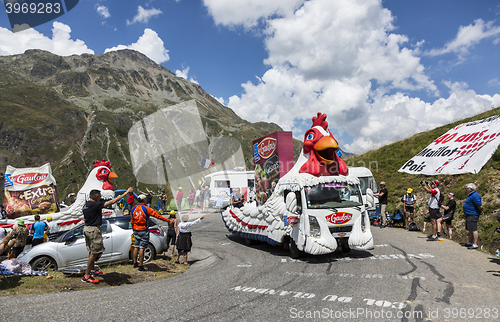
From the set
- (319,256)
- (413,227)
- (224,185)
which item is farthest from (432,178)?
(224,185)

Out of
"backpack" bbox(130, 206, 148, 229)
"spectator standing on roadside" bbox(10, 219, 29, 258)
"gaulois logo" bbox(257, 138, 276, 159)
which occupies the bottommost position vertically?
"spectator standing on roadside" bbox(10, 219, 29, 258)

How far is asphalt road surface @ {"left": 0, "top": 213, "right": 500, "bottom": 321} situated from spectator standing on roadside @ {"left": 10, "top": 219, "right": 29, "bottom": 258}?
16.6ft

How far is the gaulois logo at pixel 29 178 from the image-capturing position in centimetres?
1102

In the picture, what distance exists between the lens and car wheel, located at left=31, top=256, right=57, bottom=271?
24.4ft

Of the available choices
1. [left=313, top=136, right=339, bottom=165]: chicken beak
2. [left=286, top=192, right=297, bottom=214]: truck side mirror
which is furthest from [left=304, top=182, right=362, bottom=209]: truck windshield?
[left=313, top=136, right=339, bottom=165]: chicken beak

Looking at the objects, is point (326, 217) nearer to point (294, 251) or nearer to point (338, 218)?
point (338, 218)

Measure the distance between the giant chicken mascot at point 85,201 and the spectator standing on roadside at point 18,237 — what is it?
1349mm

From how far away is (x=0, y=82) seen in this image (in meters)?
147

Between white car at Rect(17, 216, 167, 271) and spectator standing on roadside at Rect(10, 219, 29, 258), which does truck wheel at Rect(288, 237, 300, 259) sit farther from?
spectator standing on roadside at Rect(10, 219, 29, 258)

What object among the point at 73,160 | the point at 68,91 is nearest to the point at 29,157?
the point at 73,160

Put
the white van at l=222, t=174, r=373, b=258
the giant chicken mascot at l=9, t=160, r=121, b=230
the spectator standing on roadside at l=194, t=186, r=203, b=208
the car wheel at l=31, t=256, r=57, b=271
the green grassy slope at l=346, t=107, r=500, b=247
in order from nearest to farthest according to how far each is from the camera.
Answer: the car wheel at l=31, t=256, r=57, b=271
the white van at l=222, t=174, r=373, b=258
the green grassy slope at l=346, t=107, r=500, b=247
the giant chicken mascot at l=9, t=160, r=121, b=230
the spectator standing on roadside at l=194, t=186, r=203, b=208

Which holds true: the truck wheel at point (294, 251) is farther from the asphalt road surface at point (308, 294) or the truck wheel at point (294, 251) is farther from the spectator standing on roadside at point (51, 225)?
the spectator standing on roadside at point (51, 225)

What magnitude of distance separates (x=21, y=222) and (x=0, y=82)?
188 meters

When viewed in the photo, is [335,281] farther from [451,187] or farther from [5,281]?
[451,187]
